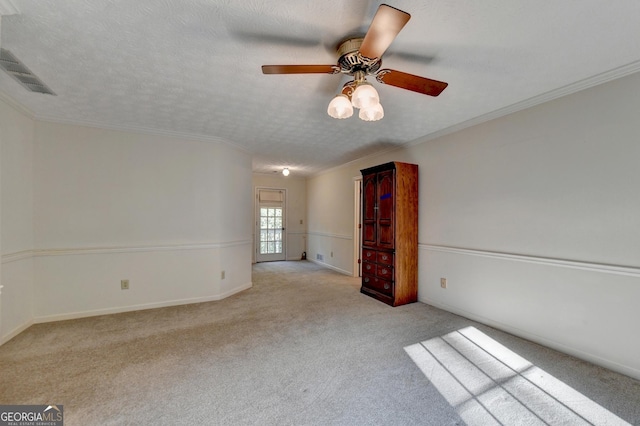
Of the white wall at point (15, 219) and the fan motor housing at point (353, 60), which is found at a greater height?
the fan motor housing at point (353, 60)

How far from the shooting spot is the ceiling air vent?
1.95m

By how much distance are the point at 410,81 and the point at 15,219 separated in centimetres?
401

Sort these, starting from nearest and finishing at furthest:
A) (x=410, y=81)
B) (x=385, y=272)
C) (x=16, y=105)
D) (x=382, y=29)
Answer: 1. (x=382, y=29)
2. (x=410, y=81)
3. (x=16, y=105)
4. (x=385, y=272)

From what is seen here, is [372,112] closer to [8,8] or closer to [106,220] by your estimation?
[8,8]

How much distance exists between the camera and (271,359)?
2.31 m

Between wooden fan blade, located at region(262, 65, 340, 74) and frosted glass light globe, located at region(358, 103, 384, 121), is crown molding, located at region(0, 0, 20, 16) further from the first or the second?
frosted glass light globe, located at region(358, 103, 384, 121)

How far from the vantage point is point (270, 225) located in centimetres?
746

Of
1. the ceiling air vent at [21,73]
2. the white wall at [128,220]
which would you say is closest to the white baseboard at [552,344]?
the white wall at [128,220]

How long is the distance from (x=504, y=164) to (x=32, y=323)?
220 inches

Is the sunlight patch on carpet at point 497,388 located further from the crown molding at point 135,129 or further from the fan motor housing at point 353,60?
the crown molding at point 135,129

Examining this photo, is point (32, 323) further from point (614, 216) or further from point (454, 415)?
point (614, 216)

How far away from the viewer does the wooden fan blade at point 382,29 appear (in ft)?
3.99

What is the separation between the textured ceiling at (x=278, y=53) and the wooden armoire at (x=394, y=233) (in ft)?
3.04

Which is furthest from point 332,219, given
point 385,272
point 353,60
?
point 353,60
